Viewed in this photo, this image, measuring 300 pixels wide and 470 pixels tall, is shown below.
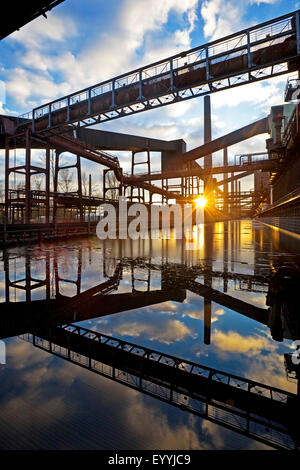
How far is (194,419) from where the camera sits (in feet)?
4.07

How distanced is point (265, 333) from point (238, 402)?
1.08 metres

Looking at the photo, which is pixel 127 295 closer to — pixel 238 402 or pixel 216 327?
pixel 216 327

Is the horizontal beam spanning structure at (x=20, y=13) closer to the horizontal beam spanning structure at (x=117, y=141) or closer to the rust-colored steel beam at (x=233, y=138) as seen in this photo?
the horizontal beam spanning structure at (x=117, y=141)

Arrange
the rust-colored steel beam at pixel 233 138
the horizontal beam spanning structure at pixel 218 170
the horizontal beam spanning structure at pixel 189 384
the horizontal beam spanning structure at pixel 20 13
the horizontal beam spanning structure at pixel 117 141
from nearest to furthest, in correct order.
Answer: the horizontal beam spanning structure at pixel 189 384
the horizontal beam spanning structure at pixel 20 13
the horizontal beam spanning structure at pixel 218 170
the horizontal beam spanning structure at pixel 117 141
the rust-colored steel beam at pixel 233 138

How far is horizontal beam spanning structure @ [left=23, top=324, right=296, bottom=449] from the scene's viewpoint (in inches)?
48.8

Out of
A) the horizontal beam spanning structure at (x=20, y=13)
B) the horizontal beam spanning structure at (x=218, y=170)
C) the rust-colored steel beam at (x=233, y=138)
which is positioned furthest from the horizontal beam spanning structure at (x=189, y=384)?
the rust-colored steel beam at (x=233, y=138)

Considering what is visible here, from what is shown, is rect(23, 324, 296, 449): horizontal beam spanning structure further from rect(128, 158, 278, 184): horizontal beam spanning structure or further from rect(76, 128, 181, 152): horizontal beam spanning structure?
rect(76, 128, 181, 152): horizontal beam spanning structure

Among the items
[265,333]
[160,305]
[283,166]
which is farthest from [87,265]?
[283,166]

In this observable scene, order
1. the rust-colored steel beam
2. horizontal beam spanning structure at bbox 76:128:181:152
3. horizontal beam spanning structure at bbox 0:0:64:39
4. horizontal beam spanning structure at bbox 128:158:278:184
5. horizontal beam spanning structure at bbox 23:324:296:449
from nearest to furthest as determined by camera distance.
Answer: horizontal beam spanning structure at bbox 23:324:296:449
horizontal beam spanning structure at bbox 0:0:64:39
horizontal beam spanning structure at bbox 128:158:278:184
horizontal beam spanning structure at bbox 76:128:181:152
the rust-colored steel beam

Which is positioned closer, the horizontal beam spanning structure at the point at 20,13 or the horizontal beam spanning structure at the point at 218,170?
the horizontal beam spanning structure at the point at 20,13

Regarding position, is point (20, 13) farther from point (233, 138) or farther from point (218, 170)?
point (233, 138)

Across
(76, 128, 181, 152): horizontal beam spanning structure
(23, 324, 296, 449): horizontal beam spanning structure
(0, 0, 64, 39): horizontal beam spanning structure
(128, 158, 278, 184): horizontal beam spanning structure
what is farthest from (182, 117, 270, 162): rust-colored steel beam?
(23, 324, 296, 449): horizontal beam spanning structure

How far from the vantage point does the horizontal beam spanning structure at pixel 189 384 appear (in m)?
1.24

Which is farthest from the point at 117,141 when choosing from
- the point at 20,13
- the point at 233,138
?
the point at 20,13
